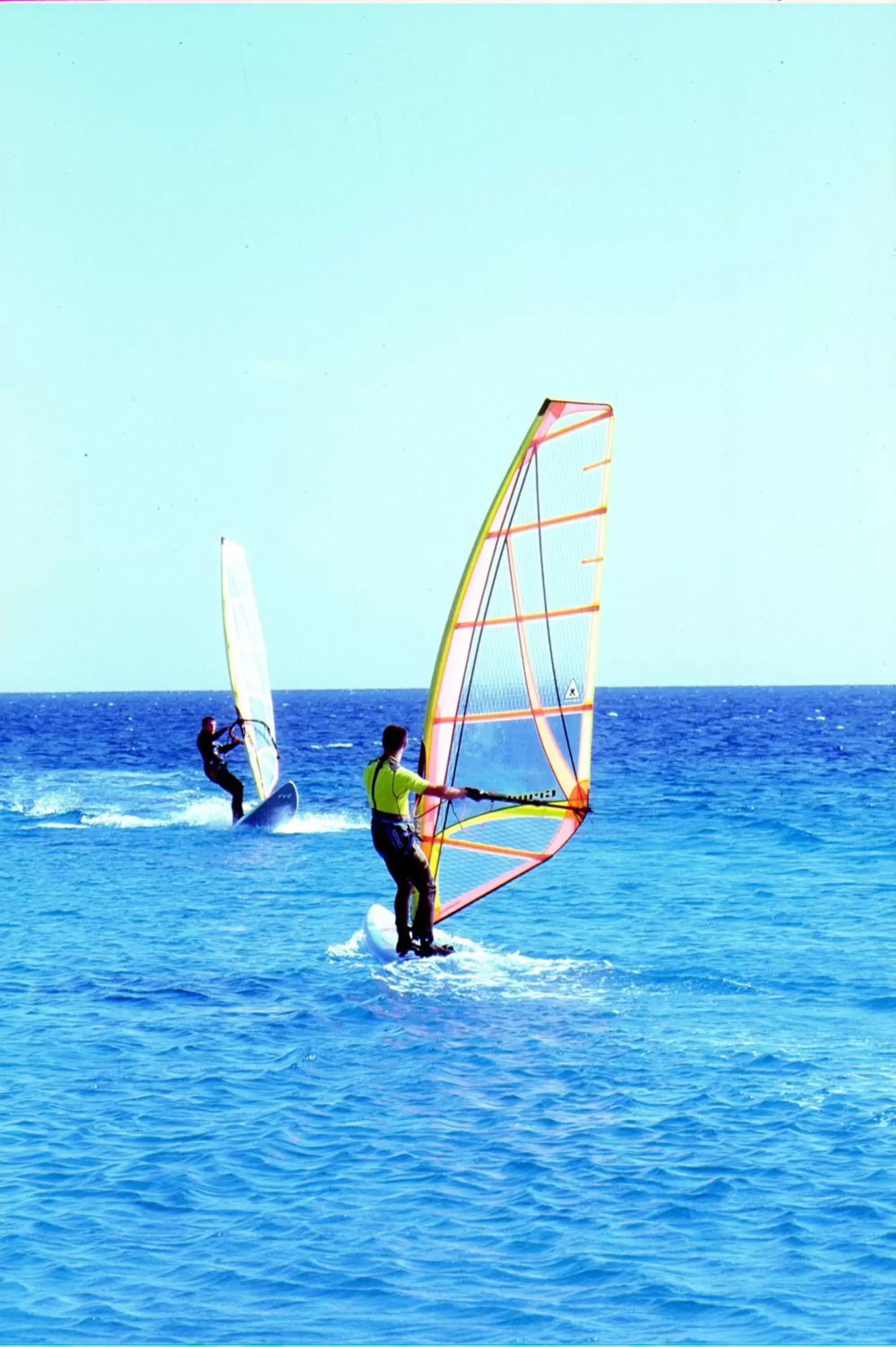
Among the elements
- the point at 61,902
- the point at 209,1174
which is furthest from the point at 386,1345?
the point at 61,902

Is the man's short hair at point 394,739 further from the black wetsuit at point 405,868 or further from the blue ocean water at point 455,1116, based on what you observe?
the blue ocean water at point 455,1116

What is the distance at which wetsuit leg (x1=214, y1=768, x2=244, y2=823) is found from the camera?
2315 cm

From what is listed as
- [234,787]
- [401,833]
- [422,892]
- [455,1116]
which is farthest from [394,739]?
[234,787]

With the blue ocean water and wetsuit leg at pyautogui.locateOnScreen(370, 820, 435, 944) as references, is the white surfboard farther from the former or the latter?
wetsuit leg at pyautogui.locateOnScreen(370, 820, 435, 944)

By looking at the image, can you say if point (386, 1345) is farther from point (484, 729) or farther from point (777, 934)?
point (777, 934)

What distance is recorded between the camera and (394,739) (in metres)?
10.4

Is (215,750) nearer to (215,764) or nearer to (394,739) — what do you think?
(215,764)

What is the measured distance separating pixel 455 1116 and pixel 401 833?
2.87 metres

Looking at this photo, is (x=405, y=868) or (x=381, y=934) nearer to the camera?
(x=405, y=868)

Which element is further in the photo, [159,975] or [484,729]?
[159,975]

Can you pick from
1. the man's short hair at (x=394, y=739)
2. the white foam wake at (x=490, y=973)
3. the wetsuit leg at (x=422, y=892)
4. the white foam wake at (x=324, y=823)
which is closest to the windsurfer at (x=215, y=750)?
the white foam wake at (x=324, y=823)

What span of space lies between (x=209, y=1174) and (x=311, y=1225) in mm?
873

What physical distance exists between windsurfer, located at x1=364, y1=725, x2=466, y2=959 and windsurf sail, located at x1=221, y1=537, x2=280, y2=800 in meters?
12.4

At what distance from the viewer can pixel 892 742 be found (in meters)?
62.1
